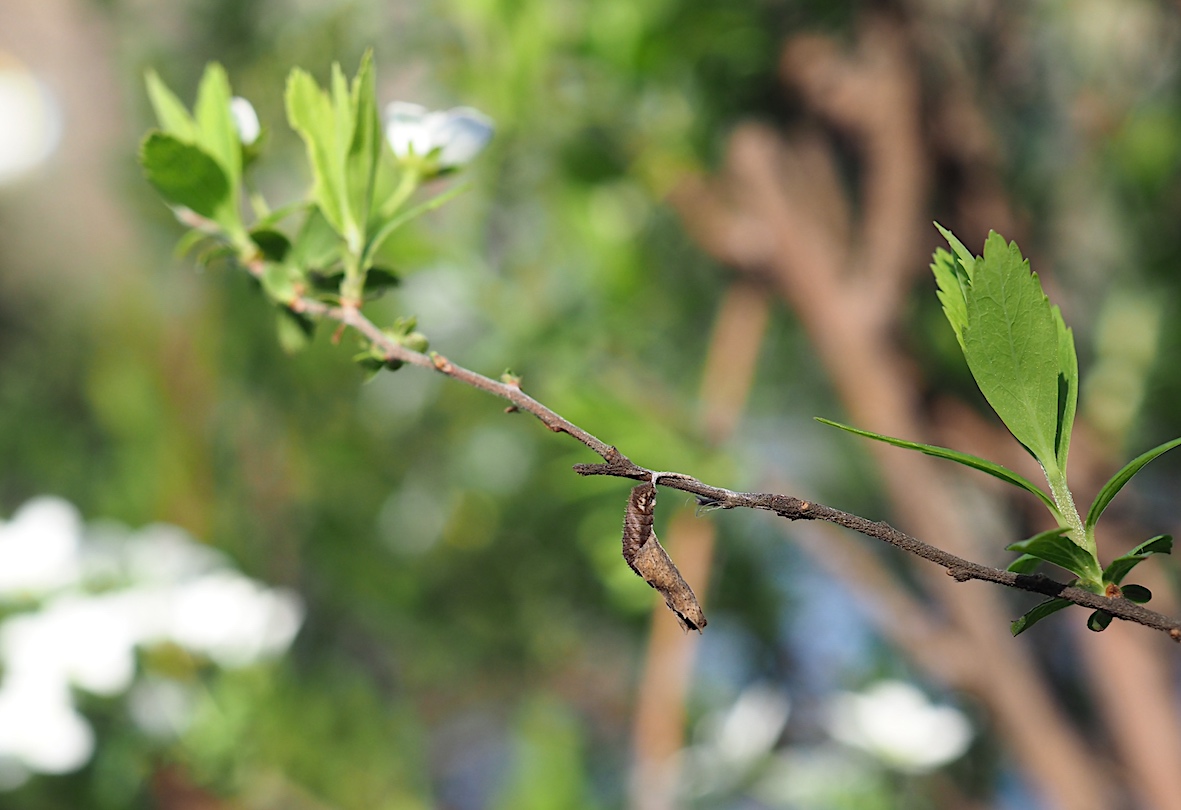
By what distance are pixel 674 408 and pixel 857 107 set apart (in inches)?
6.1

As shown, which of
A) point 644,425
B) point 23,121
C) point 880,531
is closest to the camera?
point 880,531

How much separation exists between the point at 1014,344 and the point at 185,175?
0.45 ft

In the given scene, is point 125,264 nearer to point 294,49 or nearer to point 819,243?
point 294,49

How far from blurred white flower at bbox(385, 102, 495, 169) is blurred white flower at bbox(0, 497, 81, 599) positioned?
1.05 ft

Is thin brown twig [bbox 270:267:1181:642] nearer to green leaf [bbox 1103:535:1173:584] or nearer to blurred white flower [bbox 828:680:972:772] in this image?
green leaf [bbox 1103:535:1173:584]

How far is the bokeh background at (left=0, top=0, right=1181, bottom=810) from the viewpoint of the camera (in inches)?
15.6

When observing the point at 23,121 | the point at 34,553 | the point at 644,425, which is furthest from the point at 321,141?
the point at 23,121

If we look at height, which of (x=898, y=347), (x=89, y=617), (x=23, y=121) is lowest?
(x=89, y=617)

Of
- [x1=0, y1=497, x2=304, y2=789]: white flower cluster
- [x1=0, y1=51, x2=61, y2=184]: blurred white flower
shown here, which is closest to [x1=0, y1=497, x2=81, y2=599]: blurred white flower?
[x1=0, y1=497, x2=304, y2=789]: white flower cluster

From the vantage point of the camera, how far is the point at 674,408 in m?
0.44

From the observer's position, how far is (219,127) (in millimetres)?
179

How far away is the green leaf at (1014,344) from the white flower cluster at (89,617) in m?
0.40

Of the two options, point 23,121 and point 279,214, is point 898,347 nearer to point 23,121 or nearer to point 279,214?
point 279,214

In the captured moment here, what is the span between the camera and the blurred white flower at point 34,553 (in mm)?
416
